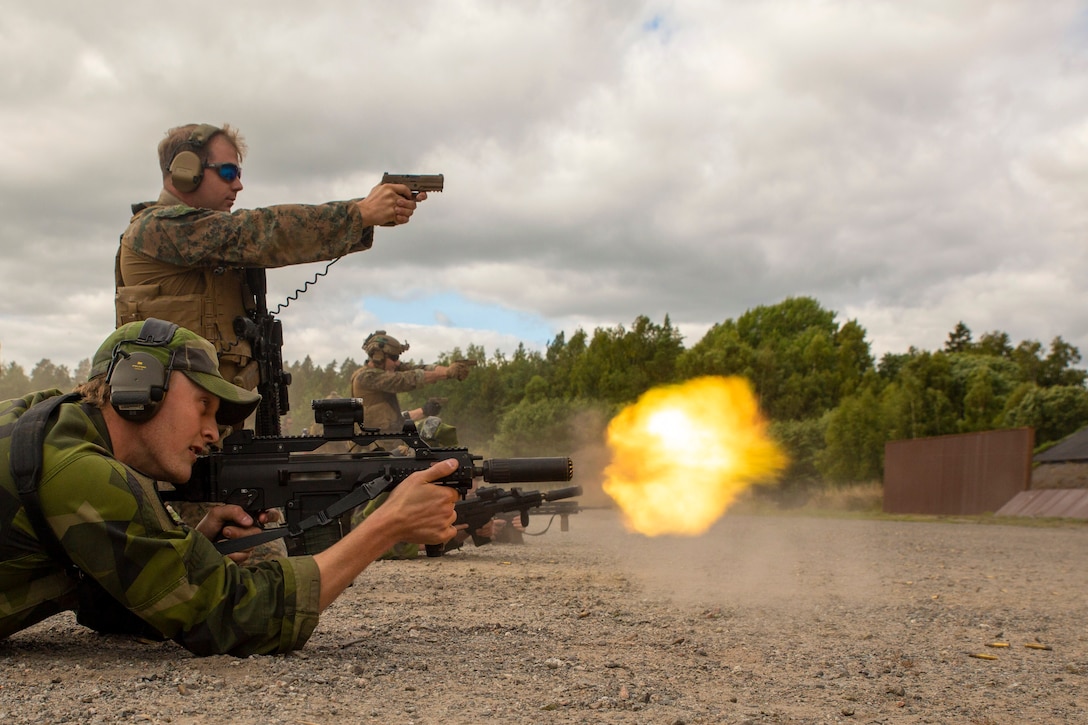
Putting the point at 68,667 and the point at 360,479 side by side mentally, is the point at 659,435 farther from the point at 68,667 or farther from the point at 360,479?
the point at 68,667

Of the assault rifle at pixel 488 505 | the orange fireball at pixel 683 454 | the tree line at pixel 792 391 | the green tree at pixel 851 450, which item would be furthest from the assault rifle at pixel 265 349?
the green tree at pixel 851 450

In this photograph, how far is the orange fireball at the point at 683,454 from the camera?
49.0 ft

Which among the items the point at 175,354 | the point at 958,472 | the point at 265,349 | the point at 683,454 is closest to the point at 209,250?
the point at 265,349

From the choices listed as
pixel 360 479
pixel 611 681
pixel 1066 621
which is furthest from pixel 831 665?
pixel 1066 621

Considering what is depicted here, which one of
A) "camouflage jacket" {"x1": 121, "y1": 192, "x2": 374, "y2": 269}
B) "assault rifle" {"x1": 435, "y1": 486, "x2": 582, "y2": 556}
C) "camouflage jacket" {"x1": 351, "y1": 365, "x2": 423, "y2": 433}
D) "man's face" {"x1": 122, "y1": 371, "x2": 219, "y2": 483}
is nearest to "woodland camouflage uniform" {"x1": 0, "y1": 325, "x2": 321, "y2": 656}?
"man's face" {"x1": 122, "y1": 371, "x2": 219, "y2": 483}

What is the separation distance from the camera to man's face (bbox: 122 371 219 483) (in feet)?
12.8

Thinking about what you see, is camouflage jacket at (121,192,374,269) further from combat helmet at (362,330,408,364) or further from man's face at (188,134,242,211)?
combat helmet at (362,330,408,364)

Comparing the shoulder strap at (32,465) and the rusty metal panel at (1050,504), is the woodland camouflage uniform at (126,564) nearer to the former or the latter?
the shoulder strap at (32,465)

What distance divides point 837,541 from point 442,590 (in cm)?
979

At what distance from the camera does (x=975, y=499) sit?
84.9ft

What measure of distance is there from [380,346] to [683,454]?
16.6 ft

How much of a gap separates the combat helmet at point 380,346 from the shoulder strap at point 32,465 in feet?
32.5

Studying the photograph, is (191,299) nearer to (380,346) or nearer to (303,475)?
(303,475)

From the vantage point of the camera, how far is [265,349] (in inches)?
249
